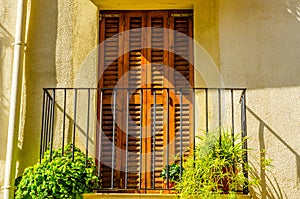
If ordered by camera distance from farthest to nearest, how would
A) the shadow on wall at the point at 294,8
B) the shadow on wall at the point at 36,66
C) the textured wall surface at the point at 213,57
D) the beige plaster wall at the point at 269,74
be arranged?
the shadow on wall at the point at 294,8 → the shadow on wall at the point at 36,66 → the textured wall surface at the point at 213,57 → the beige plaster wall at the point at 269,74

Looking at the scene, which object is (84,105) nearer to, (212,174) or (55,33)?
(55,33)

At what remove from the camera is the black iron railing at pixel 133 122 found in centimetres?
776

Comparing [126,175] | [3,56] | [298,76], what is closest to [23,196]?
[126,175]

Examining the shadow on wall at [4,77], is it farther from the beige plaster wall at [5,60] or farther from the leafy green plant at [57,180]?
the leafy green plant at [57,180]

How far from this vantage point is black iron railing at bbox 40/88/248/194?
7.76 meters

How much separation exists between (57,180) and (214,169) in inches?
66.3

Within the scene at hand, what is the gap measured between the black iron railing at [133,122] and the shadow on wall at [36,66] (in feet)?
0.50

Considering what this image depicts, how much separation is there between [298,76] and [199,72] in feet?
3.88

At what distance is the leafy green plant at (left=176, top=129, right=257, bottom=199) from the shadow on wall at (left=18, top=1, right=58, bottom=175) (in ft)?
6.26

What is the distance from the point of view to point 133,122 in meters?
7.96

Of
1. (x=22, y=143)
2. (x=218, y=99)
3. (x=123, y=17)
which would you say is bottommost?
(x=22, y=143)

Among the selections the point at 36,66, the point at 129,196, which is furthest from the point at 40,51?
the point at 129,196

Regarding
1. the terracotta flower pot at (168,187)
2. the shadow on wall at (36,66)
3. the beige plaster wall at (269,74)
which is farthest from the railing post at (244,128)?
the shadow on wall at (36,66)

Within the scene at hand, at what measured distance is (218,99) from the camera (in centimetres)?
786
